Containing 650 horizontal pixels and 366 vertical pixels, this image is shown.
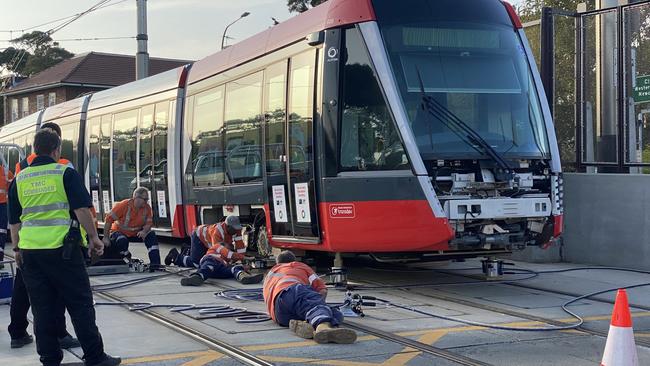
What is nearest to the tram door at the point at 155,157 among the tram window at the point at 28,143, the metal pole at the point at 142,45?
the metal pole at the point at 142,45

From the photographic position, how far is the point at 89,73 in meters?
59.1

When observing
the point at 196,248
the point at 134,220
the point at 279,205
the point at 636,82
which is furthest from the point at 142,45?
the point at 636,82

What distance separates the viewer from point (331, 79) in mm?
9969

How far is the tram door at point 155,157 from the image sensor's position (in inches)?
619

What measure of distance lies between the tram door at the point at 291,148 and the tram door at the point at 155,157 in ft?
15.1

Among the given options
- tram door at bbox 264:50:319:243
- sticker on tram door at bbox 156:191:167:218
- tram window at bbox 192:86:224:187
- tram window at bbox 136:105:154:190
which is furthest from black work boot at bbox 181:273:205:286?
tram window at bbox 136:105:154:190

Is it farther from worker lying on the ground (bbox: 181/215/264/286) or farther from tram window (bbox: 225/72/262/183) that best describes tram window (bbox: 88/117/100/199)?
worker lying on the ground (bbox: 181/215/264/286)

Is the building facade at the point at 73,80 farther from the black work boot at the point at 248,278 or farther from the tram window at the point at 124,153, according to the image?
the black work boot at the point at 248,278

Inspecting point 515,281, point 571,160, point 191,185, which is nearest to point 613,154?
point 571,160

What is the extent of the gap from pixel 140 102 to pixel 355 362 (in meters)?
→ 11.7

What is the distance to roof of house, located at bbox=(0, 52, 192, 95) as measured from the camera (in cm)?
5803

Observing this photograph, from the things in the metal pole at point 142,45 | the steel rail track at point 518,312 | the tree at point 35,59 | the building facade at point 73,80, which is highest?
the tree at point 35,59

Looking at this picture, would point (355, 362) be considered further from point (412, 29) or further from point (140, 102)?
point (140, 102)

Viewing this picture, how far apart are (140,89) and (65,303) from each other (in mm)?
11497
